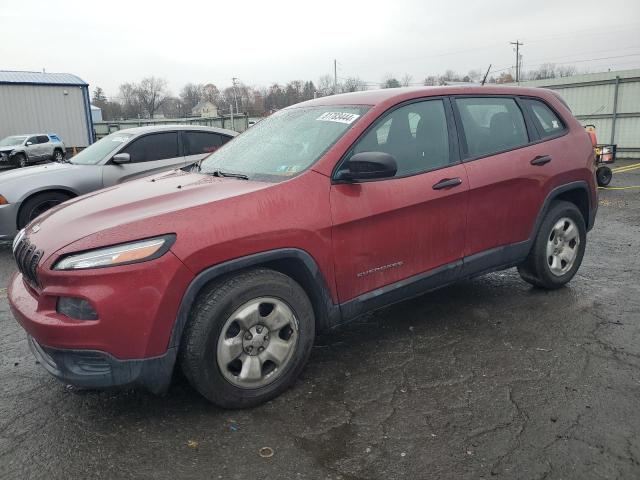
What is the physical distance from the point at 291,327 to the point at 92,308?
107 cm

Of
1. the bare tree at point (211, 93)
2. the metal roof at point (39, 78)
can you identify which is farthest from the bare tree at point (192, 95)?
the metal roof at point (39, 78)

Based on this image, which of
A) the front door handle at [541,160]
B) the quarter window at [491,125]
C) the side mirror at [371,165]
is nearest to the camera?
the side mirror at [371,165]

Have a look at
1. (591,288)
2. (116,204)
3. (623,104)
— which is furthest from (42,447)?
(623,104)

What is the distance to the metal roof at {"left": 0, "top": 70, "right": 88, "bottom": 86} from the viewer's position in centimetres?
2790

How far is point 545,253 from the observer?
14.3 ft

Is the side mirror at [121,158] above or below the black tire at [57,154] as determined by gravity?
above

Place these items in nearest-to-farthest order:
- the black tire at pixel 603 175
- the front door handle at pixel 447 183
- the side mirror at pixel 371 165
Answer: the side mirror at pixel 371 165, the front door handle at pixel 447 183, the black tire at pixel 603 175

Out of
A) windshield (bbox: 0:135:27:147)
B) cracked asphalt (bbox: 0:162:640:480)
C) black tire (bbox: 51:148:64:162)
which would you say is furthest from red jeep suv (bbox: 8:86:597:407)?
black tire (bbox: 51:148:64:162)

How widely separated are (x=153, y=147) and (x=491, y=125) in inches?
204

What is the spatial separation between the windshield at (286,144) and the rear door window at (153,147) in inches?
148

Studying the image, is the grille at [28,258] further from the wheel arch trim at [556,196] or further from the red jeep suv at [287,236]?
the wheel arch trim at [556,196]

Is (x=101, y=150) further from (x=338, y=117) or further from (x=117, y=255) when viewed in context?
(x=117, y=255)

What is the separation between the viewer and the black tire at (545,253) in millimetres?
4311

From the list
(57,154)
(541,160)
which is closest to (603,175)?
(541,160)
